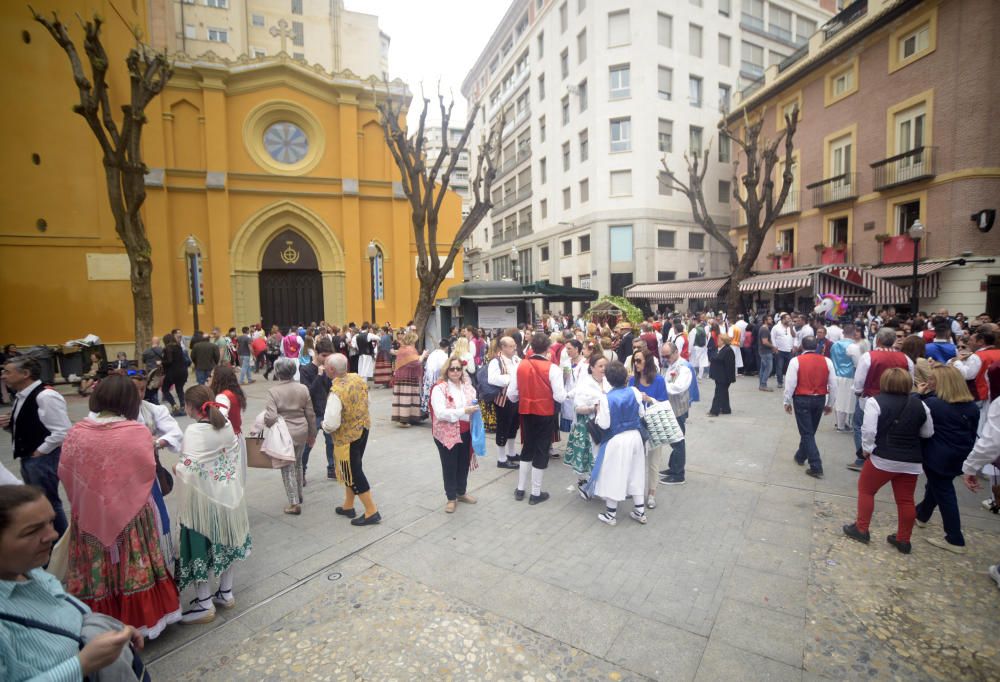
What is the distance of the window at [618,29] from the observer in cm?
2908

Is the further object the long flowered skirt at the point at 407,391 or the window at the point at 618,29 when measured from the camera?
the window at the point at 618,29

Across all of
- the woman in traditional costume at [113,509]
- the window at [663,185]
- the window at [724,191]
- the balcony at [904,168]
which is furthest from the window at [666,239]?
the woman in traditional costume at [113,509]

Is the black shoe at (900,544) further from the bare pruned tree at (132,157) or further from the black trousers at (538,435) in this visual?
the bare pruned tree at (132,157)

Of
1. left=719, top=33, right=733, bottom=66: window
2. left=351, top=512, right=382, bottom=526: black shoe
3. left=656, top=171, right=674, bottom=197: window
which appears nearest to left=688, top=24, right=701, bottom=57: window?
left=719, top=33, right=733, bottom=66: window

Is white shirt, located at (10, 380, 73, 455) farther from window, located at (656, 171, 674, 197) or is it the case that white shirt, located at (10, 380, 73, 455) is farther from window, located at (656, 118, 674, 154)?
window, located at (656, 118, 674, 154)

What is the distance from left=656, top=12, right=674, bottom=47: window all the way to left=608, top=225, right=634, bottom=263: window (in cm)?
1145

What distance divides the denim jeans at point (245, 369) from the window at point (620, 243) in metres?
22.7

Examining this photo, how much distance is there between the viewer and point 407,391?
8.88 metres

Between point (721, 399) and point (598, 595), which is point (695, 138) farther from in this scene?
point (598, 595)

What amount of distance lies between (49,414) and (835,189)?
27.8 meters

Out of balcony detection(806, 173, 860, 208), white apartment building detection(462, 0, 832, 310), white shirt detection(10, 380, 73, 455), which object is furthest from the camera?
white apartment building detection(462, 0, 832, 310)

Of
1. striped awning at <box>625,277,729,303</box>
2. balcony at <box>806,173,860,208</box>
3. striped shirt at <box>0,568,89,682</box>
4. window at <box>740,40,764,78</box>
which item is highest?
window at <box>740,40,764,78</box>

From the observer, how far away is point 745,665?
296cm

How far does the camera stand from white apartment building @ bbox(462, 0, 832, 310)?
29281 millimetres
